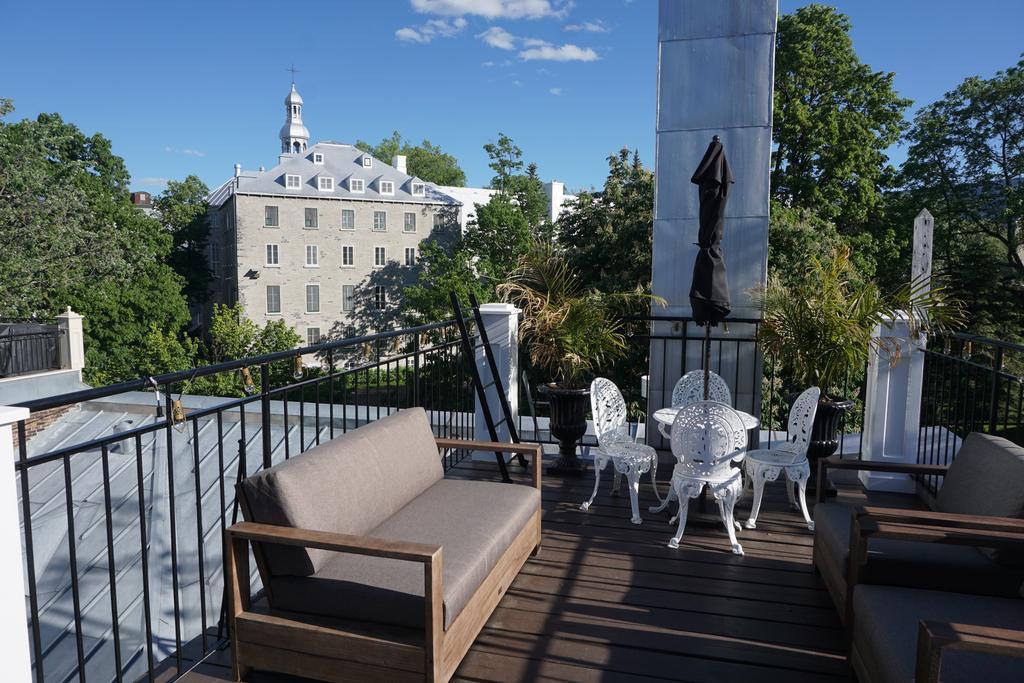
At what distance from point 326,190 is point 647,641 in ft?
114

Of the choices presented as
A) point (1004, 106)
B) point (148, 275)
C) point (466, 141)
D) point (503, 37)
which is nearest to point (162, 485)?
A: point (1004, 106)

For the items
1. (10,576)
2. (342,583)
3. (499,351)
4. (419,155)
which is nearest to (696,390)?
(499,351)

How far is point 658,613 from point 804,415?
5.66 ft

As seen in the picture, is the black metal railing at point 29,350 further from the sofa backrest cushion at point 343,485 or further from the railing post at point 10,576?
the railing post at point 10,576

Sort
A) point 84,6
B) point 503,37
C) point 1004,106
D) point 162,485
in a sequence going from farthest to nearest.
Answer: point 503,37
point 84,6
point 1004,106
point 162,485

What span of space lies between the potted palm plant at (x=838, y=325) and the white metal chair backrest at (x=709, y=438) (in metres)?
1.27

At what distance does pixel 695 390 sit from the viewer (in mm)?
4586

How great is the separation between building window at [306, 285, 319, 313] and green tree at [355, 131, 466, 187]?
17.0m

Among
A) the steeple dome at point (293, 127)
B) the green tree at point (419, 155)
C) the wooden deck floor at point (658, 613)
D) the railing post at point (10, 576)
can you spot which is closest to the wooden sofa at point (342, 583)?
the wooden deck floor at point (658, 613)

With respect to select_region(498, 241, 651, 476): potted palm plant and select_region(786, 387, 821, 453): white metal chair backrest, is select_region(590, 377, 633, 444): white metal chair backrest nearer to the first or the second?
select_region(498, 241, 651, 476): potted palm plant

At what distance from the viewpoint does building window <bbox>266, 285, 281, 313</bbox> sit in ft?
112

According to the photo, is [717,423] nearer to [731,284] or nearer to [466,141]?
[731,284]

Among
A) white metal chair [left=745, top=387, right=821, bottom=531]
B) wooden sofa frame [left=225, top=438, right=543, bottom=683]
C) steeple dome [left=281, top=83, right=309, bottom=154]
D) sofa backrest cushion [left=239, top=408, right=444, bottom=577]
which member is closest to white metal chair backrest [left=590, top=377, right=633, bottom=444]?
white metal chair [left=745, top=387, right=821, bottom=531]

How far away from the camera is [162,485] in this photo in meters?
7.56
